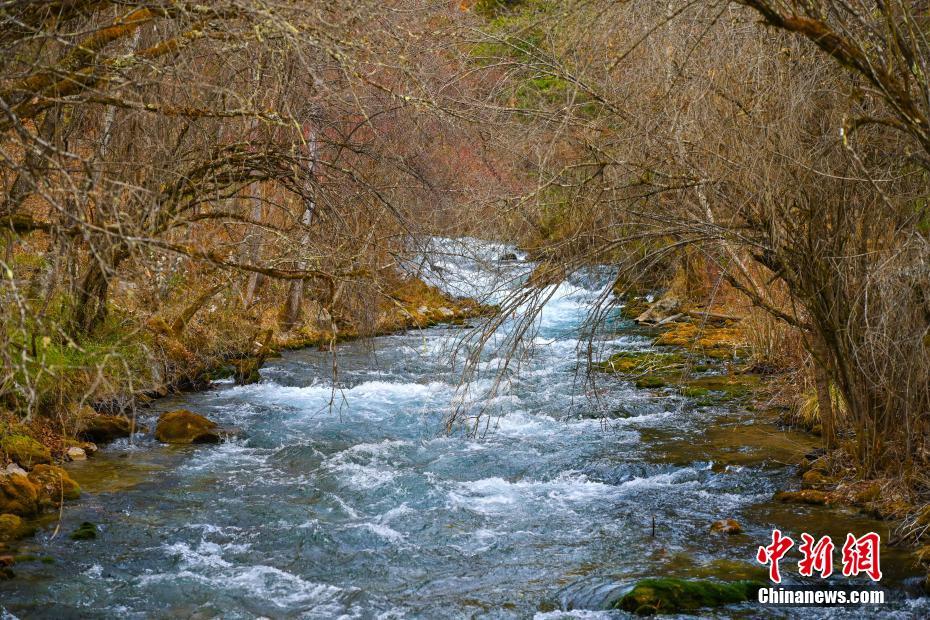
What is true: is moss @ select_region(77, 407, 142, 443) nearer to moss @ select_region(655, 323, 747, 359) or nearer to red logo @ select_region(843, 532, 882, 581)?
red logo @ select_region(843, 532, 882, 581)

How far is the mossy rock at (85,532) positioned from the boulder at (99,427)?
2395mm

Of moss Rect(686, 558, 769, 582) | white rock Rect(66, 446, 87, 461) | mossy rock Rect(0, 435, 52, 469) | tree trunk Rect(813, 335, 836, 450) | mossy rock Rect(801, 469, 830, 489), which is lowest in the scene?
moss Rect(686, 558, 769, 582)

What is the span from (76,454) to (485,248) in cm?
466

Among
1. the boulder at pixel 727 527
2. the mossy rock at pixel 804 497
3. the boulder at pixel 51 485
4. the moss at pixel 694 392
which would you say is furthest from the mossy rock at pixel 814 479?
the boulder at pixel 51 485

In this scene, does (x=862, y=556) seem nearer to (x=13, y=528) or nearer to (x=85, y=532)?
(x=85, y=532)

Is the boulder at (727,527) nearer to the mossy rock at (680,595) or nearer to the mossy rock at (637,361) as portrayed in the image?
the mossy rock at (680,595)

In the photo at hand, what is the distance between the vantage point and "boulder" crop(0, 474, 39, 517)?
680cm

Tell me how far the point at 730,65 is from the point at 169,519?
5585mm

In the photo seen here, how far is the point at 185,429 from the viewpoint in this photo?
965 cm

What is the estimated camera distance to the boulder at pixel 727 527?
6.77 m

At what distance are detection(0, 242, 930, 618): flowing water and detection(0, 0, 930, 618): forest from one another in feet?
0.13

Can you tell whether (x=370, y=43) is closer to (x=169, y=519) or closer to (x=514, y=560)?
(x=514, y=560)

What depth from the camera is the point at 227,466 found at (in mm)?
8820

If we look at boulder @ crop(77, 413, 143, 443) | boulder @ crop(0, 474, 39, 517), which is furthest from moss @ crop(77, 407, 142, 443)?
boulder @ crop(0, 474, 39, 517)
